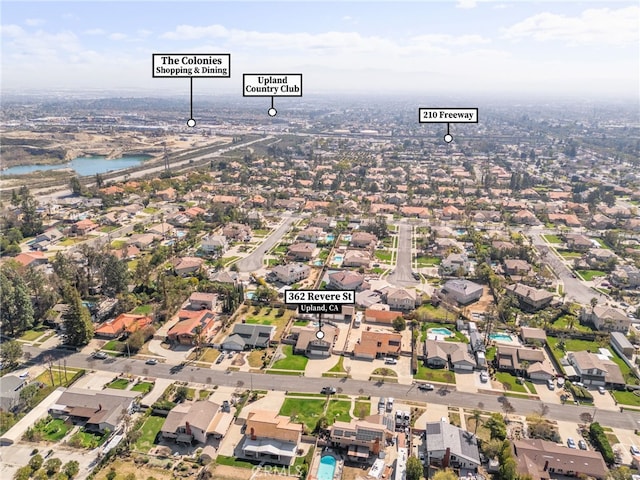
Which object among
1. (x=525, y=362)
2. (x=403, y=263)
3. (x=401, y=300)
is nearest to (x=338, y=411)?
(x=525, y=362)

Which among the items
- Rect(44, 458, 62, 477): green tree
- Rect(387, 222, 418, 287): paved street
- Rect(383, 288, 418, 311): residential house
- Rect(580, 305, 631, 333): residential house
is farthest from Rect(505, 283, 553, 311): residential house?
Rect(44, 458, 62, 477): green tree

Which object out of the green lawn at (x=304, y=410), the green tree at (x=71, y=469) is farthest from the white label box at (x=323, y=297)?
the green tree at (x=71, y=469)

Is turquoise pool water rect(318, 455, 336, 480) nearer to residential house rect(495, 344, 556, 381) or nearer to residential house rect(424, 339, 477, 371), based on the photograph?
residential house rect(424, 339, 477, 371)

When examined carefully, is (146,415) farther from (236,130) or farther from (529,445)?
(236,130)

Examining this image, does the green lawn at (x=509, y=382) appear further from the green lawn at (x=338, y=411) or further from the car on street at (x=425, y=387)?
the green lawn at (x=338, y=411)

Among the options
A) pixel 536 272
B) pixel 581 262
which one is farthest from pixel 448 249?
pixel 581 262

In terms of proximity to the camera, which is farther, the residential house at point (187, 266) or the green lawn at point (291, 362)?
the residential house at point (187, 266)
